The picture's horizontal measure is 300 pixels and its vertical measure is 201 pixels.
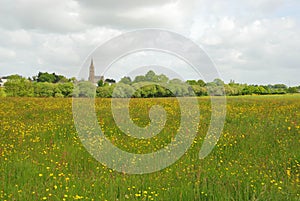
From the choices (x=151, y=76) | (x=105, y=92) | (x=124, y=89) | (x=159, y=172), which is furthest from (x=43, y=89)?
(x=159, y=172)

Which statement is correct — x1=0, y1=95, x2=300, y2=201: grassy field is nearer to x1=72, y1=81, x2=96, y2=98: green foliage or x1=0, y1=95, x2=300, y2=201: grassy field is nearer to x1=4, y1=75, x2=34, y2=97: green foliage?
x1=72, y1=81, x2=96, y2=98: green foliage

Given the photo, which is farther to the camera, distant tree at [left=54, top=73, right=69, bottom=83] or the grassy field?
distant tree at [left=54, top=73, right=69, bottom=83]

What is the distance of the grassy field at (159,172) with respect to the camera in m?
4.70

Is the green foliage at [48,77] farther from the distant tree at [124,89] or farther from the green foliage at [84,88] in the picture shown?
the distant tree at [124,89]

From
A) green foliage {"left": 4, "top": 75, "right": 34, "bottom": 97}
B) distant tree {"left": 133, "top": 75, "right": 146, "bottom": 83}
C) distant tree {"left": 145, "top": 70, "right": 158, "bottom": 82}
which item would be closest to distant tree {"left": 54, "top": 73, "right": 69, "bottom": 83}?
green foliage {"left": 4, "top": 75, "right": 34, "bottom": 97}

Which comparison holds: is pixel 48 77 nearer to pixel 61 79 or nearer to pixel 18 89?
pixel 61 79

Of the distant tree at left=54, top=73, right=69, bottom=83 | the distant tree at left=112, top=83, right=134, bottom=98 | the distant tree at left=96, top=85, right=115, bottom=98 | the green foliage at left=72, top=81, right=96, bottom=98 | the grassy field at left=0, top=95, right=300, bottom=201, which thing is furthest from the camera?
the distant tree at left=54, top=73, right=69, bottom=83

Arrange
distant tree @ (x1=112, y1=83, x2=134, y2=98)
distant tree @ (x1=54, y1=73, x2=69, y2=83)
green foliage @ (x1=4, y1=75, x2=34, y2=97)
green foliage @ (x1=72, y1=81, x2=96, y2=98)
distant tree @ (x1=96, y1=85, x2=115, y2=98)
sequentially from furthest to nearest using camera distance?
1. distant tree @ (x1=54, y1=73, x2=69, y2=83)
2. green foliage @ (x1=4, y1=75, x2=34, y2=97)
3. distant tree @ (x1=96, y1=85, x2=115, y2=98)
4. distant tree @ (x1=112, y1=83, x2=134, y2=98)
5. green foliage @ (x1=72, y1=81, x2=96, y2=98)

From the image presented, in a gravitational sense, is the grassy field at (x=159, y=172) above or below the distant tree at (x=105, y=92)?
below

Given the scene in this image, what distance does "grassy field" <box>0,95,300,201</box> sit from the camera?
15.4ft

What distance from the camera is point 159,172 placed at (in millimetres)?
5836

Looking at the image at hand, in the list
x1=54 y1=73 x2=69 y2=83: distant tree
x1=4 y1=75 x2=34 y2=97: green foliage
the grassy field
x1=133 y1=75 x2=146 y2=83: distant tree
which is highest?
x1=54 y1=73 x2=69 y2=83: distant tree

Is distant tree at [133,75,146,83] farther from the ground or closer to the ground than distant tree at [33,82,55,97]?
closer to the ground

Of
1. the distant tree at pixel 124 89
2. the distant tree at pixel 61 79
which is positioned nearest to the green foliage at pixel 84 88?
the distant tree at pixel 124 89
